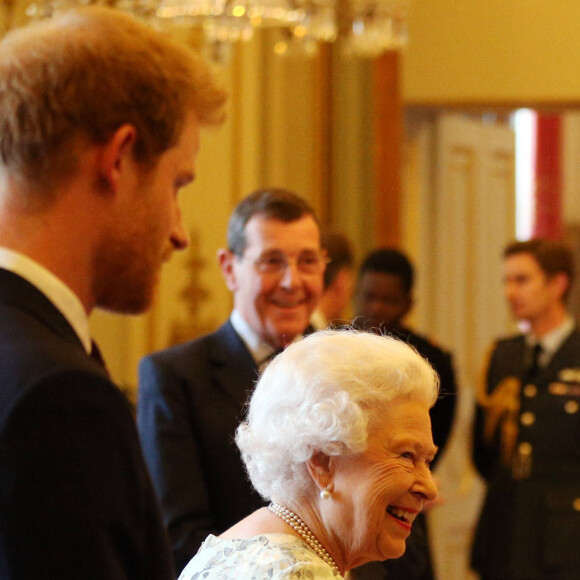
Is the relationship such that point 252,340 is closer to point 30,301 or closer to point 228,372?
point 228,372

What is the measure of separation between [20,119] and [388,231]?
5.25 metres

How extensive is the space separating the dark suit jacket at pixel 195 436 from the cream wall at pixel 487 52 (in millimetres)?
4087

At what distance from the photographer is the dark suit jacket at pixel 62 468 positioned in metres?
0.93

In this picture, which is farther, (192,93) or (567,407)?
(567,407)

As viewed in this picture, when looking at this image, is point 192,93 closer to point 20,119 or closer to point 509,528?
point 20,119

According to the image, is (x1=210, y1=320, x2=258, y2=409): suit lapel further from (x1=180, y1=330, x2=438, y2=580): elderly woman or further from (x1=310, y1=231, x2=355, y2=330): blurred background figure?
(x1=310, y1=231, x2=355, y2=330): blurred background figure

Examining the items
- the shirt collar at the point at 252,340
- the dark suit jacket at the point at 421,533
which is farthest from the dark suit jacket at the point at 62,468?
the shirt collar at the point at 252,340

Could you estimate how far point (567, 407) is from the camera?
4.52 m

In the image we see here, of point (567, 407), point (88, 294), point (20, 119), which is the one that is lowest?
point (567, 407)

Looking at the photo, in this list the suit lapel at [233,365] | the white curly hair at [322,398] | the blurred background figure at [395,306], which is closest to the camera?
the white curly hair at [322,398]

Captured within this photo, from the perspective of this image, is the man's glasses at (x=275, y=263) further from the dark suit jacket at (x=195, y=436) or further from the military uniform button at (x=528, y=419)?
the military uniform button at (x=528, y=419)

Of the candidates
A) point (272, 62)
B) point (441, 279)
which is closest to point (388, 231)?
point (441, 279)

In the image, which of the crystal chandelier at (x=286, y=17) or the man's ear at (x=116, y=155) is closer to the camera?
the man's ear at (x=116, y=155)

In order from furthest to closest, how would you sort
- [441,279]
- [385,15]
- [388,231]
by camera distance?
[441,279]
[388,231]
[385,15]
